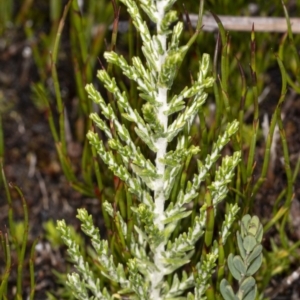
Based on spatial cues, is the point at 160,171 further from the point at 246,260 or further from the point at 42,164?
the point at 42,164

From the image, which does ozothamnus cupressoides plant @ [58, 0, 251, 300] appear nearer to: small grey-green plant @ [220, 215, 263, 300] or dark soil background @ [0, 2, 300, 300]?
small grey-green plant @ [220, 215, 263, 300]

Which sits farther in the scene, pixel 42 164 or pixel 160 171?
pixel 42 164

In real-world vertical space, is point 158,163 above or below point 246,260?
above

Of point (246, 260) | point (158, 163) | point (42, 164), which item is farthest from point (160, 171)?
point (42, 164)

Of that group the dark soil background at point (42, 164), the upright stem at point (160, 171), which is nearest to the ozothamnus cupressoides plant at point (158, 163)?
the upright stem at point (160, 171)

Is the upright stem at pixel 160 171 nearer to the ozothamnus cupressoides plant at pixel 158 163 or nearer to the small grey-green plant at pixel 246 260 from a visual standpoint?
the ozothamnus cupressoides plant at pixel 158 163

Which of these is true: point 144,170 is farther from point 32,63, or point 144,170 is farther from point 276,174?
point 32,63
